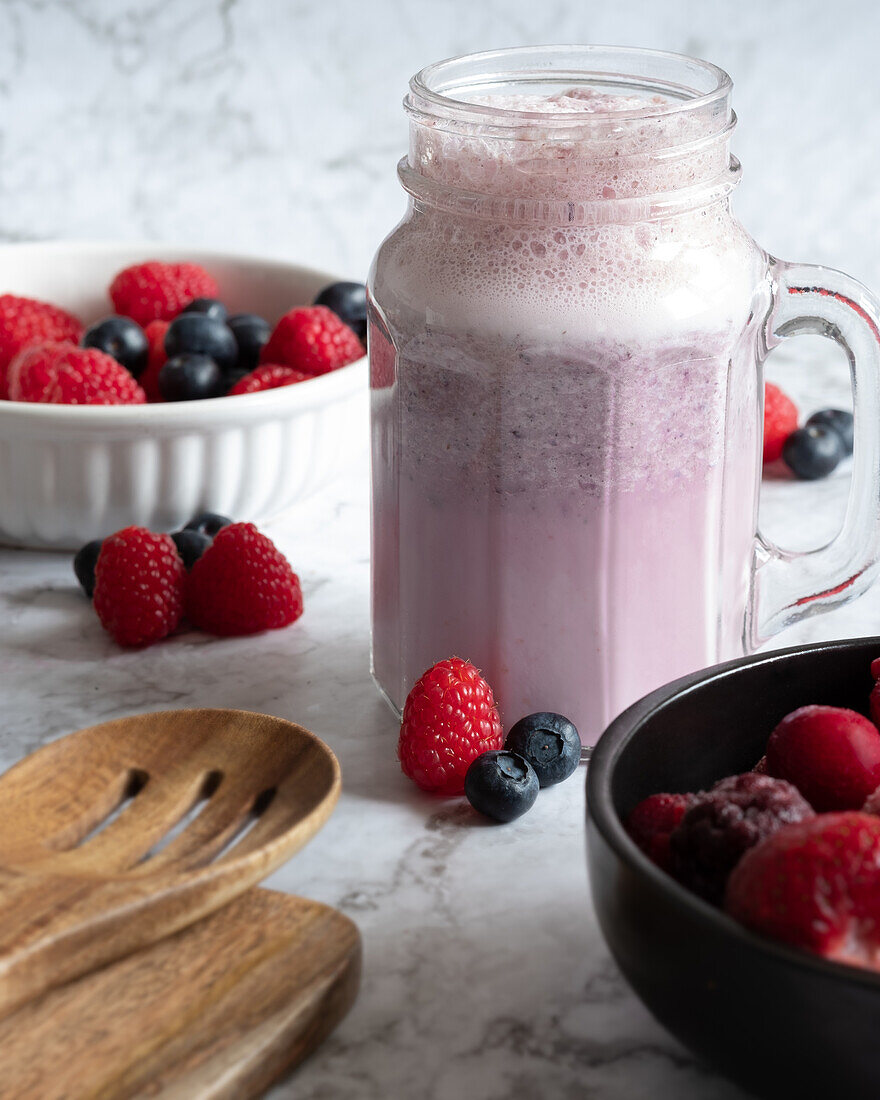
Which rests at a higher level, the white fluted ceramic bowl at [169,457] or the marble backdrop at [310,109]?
the marble backdrop at [310,109]

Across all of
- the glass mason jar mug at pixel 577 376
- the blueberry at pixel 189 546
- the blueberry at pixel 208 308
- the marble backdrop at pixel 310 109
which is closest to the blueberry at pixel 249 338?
the blueberry at pixel 208 308

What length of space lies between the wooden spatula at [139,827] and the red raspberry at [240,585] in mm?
226

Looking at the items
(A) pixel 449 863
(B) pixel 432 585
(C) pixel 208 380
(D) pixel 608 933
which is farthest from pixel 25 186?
(D) pixel 608 933

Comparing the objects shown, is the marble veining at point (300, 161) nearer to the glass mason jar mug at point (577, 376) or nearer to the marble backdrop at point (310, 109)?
the marble backdrop at point (310, 109)

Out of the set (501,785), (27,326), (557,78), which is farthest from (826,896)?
(27,326)

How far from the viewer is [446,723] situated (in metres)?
0.77

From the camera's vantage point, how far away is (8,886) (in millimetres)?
603

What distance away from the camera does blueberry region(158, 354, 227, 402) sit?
3.72 feet

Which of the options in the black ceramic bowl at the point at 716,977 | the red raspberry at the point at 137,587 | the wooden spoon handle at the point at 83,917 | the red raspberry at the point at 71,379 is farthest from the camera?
the red raspberry at the point at 71,379

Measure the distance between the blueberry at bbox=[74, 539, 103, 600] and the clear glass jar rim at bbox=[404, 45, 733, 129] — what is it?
16.6 inches

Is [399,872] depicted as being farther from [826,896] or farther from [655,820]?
[826,896]

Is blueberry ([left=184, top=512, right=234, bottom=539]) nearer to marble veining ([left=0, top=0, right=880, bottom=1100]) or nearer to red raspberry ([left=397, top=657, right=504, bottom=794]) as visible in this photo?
marble veining ([left=0, top=0, right=880, bottom=1100])

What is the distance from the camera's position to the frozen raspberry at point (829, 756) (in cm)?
63

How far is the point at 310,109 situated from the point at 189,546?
2.76 ft
